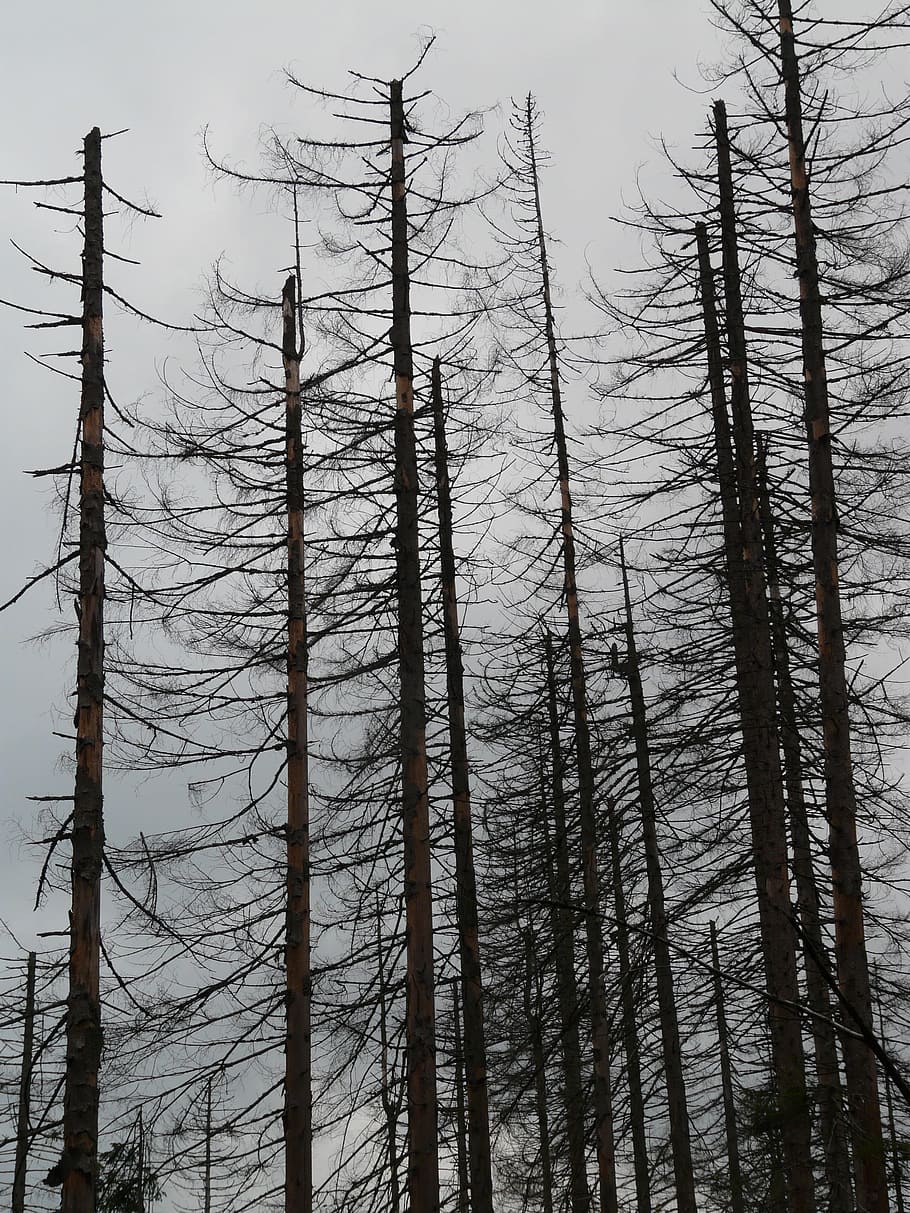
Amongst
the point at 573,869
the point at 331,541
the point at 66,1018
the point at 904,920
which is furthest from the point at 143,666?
the point at 904,920

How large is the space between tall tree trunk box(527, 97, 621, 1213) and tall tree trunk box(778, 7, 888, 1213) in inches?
208

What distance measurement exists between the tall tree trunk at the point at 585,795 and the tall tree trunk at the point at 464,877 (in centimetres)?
166

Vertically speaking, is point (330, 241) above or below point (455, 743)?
above

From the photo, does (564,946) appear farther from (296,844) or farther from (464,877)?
(296,844)

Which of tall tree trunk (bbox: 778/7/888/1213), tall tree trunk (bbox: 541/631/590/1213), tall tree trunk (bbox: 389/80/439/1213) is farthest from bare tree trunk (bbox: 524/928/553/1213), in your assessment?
tall tree trunk (bbox: 778/7/888/1213)

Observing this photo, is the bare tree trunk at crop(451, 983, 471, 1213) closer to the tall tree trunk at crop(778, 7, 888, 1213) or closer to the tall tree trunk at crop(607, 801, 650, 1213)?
the tall tree trunk at crop(607, 801, 650, 1213)

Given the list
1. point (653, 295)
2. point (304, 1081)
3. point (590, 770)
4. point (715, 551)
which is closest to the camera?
point (304, 1081)

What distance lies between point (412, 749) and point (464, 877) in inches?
152

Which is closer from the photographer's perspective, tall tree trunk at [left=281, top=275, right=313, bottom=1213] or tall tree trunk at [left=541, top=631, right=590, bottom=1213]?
tall tree trunk at [left=281, top=275, right=313, bottom=1213]

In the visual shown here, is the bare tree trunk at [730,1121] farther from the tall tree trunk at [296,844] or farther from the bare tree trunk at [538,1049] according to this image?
the tall tree trunk at [296,844]

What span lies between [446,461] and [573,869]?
18.9 feet

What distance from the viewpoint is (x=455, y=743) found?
51.0 feet

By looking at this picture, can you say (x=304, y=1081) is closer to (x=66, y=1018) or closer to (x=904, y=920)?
(x=66, y=1018)

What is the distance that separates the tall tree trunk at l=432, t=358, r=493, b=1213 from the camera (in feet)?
45.3
